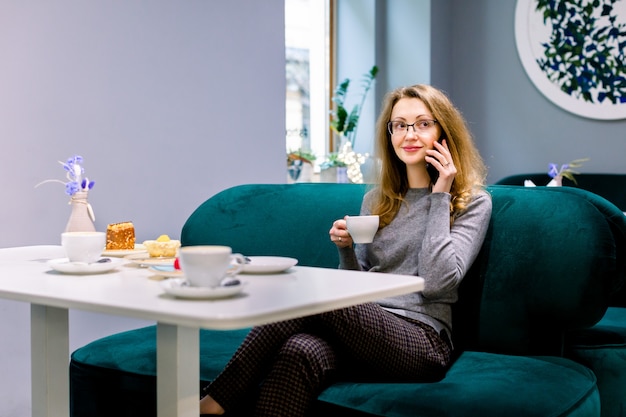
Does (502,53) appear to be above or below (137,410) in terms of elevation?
above

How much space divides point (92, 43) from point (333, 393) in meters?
1.66

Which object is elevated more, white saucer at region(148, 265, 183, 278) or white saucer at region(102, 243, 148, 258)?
white saucer at region(102, 243, 148, 258)

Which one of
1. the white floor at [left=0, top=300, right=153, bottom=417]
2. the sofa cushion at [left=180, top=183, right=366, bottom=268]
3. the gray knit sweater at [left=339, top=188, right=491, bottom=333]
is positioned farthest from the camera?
the white floor at [left=0, top=300, right=153, bottom=417]

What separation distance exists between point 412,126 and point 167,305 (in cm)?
109

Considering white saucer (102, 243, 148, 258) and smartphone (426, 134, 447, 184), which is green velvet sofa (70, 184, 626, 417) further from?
white saucer (102, 243, 148, 258)

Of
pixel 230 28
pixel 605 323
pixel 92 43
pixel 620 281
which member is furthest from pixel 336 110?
pixel 620 281

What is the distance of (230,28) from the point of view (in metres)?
3.31

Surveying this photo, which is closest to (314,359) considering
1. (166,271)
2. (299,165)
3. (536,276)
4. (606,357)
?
(166,271)

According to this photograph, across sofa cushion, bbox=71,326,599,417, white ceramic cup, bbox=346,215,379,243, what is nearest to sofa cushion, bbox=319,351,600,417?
sofa cushion, bbox=71,326,599,417

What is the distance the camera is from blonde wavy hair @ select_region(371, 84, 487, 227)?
208 cm

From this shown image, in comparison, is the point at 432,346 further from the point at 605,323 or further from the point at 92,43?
the point at 92,43

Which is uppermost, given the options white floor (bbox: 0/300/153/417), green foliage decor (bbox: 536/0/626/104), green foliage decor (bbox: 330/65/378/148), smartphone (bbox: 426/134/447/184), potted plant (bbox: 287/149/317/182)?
green foliage decor (bbox: 536/0/626/104)

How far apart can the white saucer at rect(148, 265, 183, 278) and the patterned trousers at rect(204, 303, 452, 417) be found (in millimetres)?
315

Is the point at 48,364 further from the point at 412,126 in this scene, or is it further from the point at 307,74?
the point at 307,74
